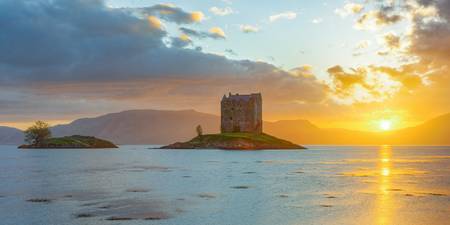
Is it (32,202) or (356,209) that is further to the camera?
(32,202)

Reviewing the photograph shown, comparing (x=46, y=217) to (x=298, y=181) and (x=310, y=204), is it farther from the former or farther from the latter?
(x=298, y=181)

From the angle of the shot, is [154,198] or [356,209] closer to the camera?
[356,209]

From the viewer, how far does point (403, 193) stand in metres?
58.6

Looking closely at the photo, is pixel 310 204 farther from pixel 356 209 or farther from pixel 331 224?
pixel 331 224

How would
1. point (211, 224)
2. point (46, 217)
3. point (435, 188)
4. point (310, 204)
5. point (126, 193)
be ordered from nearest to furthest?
point (211, 224) → point (46, 217) → point (310, 204) → point (126, 193) → point (435, 188)

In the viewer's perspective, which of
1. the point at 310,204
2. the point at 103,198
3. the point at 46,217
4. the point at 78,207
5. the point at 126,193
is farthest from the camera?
the point at 126,193

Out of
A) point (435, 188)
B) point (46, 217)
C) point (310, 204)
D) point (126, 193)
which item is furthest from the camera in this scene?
point (435, 188)

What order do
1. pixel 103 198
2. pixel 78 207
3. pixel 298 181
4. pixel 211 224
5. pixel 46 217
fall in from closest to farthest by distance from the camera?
pixel 211 224
pixel 46 217
pixel 78 207
pixel 103 198
pixel 298 181

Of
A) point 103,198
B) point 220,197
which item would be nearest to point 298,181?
point 220,197

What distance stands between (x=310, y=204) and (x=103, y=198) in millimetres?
22653

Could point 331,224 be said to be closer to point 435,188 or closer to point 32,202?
point 32,202

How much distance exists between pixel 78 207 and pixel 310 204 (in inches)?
910

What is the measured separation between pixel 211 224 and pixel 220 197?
635 inches

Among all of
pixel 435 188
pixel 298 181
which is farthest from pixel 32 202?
pixel 435 188
